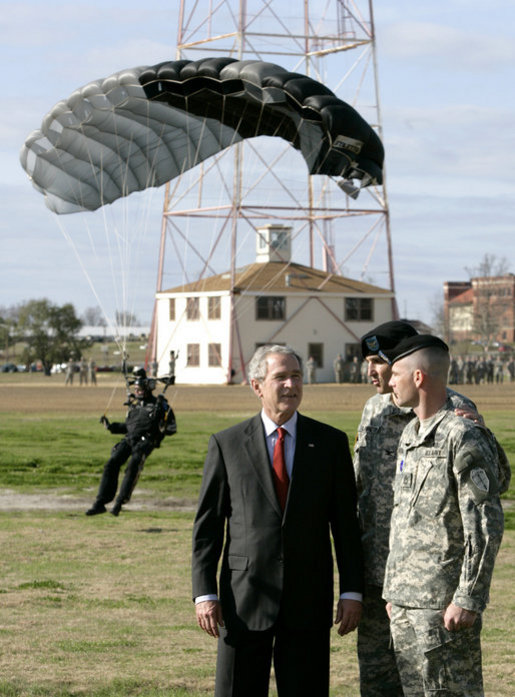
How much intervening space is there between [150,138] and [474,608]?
48.6 feet

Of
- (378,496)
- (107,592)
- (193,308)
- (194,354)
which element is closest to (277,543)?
(378,496)

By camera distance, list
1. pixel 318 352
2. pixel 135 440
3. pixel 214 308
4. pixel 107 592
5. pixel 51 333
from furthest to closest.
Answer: pixel 51 333
pixel 318 352
pixel 214 308
pixel 135 440
pixel 107 592

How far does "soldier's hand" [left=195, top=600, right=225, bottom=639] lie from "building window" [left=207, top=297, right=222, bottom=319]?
169 feet

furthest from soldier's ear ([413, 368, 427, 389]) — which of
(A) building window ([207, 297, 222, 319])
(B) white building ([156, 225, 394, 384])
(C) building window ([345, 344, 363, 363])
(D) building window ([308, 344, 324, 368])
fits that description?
(C) building window ([345, 344, 363, 363])

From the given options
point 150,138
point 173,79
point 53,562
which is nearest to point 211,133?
point 150,138

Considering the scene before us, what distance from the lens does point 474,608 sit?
A: 383cm

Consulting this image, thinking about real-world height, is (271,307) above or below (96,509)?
above

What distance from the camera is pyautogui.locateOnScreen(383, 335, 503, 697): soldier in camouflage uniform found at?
152 inches

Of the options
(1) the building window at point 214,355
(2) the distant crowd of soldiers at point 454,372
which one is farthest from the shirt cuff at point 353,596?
(2) the distant crowd of soldiers at point 454,372

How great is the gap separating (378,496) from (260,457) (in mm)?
540

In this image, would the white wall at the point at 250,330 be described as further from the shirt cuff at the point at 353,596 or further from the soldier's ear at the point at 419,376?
the soldier's ear at the point at 419,376

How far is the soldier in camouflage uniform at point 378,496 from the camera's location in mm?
4480

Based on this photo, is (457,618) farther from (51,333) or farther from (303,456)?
(51,333)

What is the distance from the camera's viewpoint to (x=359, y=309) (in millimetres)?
59344
